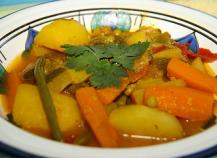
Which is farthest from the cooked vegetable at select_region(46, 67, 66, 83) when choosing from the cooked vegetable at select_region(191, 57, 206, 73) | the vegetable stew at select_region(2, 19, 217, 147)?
the cooked vegetable at select_region(191, 57, 206, 73)

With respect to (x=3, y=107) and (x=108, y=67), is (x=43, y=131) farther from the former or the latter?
(x=108, y=67)

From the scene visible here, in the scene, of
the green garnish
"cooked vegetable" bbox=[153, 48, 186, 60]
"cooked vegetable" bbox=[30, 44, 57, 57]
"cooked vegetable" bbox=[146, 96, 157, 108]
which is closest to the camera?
"cooked vegetable" bbox=[146, 96, 157, 108]

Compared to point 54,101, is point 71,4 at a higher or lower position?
higher

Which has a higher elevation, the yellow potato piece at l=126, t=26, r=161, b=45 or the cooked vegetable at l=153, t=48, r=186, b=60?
the yellow potato piece at l=126, t=26, r=161, b=45

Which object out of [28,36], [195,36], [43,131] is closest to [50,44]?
[28,36]

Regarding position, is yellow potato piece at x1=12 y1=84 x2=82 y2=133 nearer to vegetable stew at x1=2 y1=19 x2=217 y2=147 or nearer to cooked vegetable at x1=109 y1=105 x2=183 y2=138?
vegetable stew at x1=2 y1=19 x2=217 y2=147

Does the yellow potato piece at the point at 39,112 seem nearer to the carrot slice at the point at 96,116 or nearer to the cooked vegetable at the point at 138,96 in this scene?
the carrot slice at the point at 96,116
